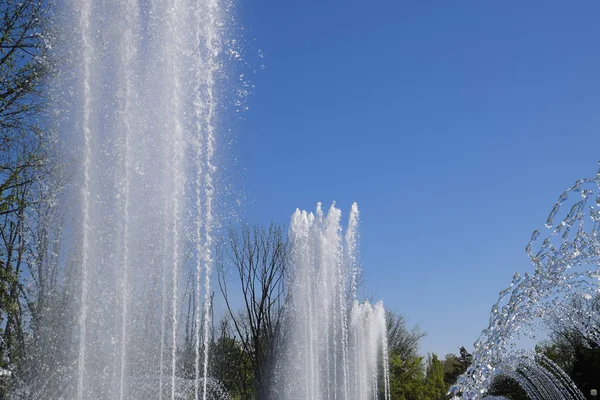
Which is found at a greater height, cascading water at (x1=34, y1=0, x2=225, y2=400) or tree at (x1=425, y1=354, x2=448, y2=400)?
cascading water at (x1=34, y1=0, x2=225, y2=400)

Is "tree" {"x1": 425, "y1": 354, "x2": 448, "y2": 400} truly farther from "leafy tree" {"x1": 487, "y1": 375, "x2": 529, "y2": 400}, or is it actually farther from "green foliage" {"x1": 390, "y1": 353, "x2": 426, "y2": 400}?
"leafy tree" {"x1": 487, "y1": 375, "x2": 529, "y2": 400}

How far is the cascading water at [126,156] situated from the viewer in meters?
10.7

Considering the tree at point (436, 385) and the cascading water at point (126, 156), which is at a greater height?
the cascading water at point (126, 156)

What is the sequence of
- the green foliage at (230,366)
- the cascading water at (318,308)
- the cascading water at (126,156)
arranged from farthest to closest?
1. the green foliage at (230,366)
2. the cascading water at (318,308)
3. the cascading water at (126,156)

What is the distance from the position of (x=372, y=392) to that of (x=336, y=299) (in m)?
11.2

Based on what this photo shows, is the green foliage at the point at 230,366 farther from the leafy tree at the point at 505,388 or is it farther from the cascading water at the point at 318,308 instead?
Answer: the leafy tree at the point at 505,388

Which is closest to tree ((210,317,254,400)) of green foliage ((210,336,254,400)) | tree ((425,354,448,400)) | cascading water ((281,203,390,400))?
green foliage ((210,336,254,400))

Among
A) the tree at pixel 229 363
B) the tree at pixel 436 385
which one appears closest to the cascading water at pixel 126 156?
the tree at pixel 229 363

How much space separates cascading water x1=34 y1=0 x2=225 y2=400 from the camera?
10.7 metres

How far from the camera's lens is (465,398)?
894cm

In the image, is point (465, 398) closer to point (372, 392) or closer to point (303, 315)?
point (303, 315)

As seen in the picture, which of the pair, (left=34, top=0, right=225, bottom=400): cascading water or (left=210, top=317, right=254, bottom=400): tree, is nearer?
(left=34, top=0, right=225, bottom=400): cascading water

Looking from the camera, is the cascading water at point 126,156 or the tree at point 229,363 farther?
the tree at point 229,363

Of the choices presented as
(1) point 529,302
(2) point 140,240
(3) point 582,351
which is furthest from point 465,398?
(3) point 582,351
